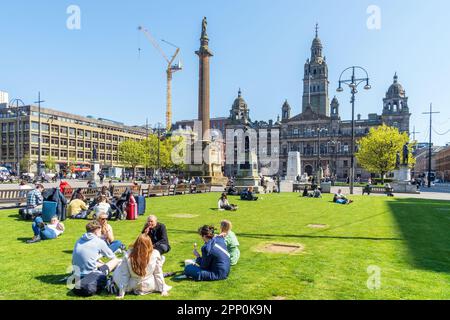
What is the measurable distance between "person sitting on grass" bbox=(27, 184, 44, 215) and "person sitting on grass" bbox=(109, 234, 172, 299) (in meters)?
9.49

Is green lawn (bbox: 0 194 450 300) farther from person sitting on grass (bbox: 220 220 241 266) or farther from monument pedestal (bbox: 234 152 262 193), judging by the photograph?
monument pedestal (bbox: 234 152 262 193)

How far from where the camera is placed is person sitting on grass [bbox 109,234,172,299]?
5719mm

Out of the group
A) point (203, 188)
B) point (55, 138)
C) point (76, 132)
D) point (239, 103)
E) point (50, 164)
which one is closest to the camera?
point (203, 188)

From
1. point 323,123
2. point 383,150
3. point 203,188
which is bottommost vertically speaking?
point 203,188

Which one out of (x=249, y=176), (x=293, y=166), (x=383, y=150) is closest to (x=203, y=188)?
(x=249, y=176)

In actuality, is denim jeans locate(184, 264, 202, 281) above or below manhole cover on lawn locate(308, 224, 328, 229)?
above

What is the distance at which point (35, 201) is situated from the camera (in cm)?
1370

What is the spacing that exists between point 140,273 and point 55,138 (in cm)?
9433

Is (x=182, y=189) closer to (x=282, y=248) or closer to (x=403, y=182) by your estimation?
(x=282, y=248)

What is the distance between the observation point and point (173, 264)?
7719 millimetres

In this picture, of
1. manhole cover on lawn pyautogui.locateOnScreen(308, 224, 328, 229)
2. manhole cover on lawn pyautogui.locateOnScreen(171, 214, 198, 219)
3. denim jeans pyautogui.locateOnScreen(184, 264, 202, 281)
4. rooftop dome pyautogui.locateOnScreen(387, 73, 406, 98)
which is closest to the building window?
manhole cover on lawn pyautogui.locateOnScreen(171, 214, 198, 219)

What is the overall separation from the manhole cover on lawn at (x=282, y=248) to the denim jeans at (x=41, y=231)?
20.0 feet
